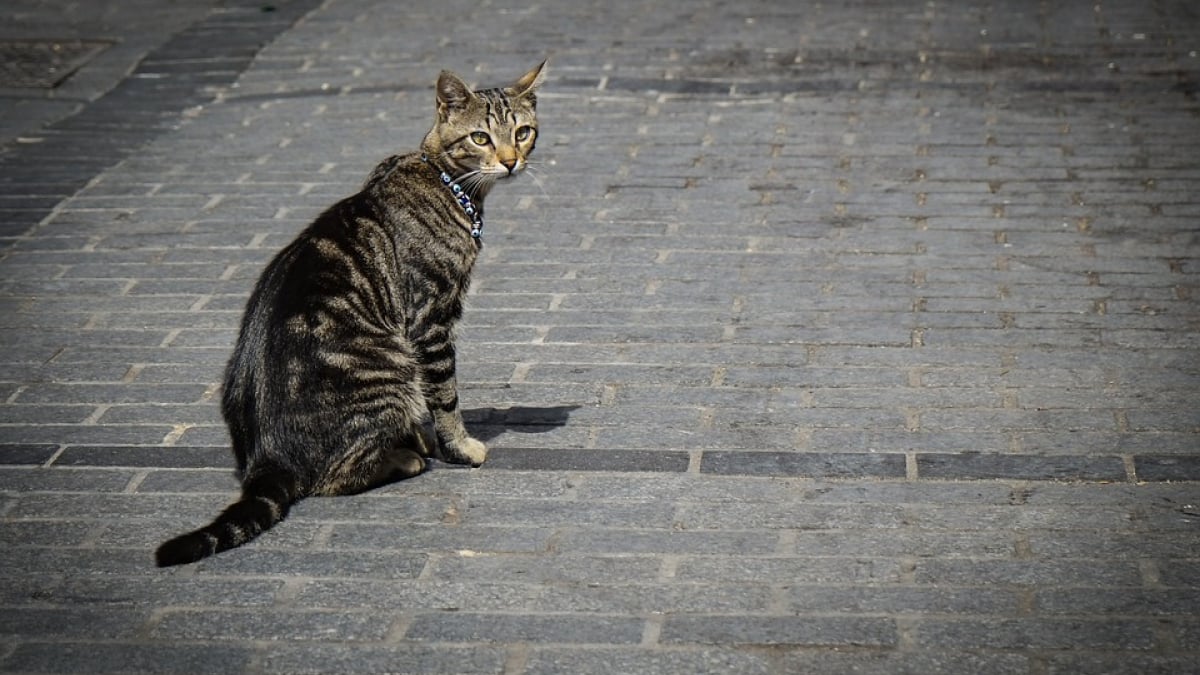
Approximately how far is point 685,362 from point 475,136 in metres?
1.44

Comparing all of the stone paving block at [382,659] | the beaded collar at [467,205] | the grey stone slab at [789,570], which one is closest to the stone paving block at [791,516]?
the grey stone slab at [789,570]

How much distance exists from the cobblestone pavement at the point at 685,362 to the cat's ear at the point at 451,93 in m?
1.23

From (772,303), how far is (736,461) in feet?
5.56

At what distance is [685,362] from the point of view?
21.8 feet

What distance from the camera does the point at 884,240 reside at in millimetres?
8016

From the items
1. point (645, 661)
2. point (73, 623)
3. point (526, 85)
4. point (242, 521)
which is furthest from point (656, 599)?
point (526, 85)

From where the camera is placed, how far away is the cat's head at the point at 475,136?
583 cm

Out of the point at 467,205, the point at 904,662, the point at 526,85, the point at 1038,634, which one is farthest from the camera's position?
the point at 526,85

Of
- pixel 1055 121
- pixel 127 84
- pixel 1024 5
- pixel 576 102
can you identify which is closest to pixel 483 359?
pixel 576 102

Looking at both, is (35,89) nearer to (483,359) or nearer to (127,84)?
(127,84)

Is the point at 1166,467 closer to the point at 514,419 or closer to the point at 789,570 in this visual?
the point at 789,570

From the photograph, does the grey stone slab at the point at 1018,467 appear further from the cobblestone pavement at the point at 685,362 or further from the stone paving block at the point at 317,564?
the stone paving block at the point at 317,564

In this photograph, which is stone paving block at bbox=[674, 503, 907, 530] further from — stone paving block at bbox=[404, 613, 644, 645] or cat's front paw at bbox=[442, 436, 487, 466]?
cat's front paw at bbox=[442, 436, 487, 466]

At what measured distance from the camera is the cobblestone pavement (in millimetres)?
4652
